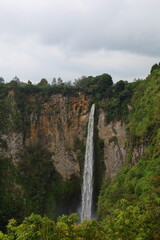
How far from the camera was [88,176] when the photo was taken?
34.2 meters

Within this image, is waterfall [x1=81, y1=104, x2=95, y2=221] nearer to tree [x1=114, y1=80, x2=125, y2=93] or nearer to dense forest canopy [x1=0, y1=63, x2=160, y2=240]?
dense forest canopy [x1=0, y1=63, x2=160, y2=240]

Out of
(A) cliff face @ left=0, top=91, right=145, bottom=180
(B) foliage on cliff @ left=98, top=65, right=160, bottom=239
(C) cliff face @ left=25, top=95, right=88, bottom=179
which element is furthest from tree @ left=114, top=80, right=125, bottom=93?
(C) cliff face @ left=25, top=95, right=88, bottom=179

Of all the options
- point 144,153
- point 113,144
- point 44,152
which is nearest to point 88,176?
point 113,144

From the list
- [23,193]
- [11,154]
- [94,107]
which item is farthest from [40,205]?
[94,107]

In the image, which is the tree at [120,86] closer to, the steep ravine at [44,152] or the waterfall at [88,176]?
the steep ravine at [44,152]

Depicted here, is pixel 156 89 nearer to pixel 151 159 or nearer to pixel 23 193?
pixel 151 159

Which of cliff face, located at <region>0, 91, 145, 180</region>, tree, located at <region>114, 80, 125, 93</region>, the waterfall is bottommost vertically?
the waterfall

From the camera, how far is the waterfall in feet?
107

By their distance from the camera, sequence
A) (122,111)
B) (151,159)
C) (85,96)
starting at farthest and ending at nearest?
(85,96) → (122,111) → (151,159)

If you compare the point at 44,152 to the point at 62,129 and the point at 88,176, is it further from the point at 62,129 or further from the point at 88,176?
the point at 88,176

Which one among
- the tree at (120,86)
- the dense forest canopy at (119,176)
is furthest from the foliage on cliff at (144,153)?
the tree at (120,86)

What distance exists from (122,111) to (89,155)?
21.2ft

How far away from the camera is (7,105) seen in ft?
129

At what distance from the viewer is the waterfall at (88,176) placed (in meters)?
32.6
